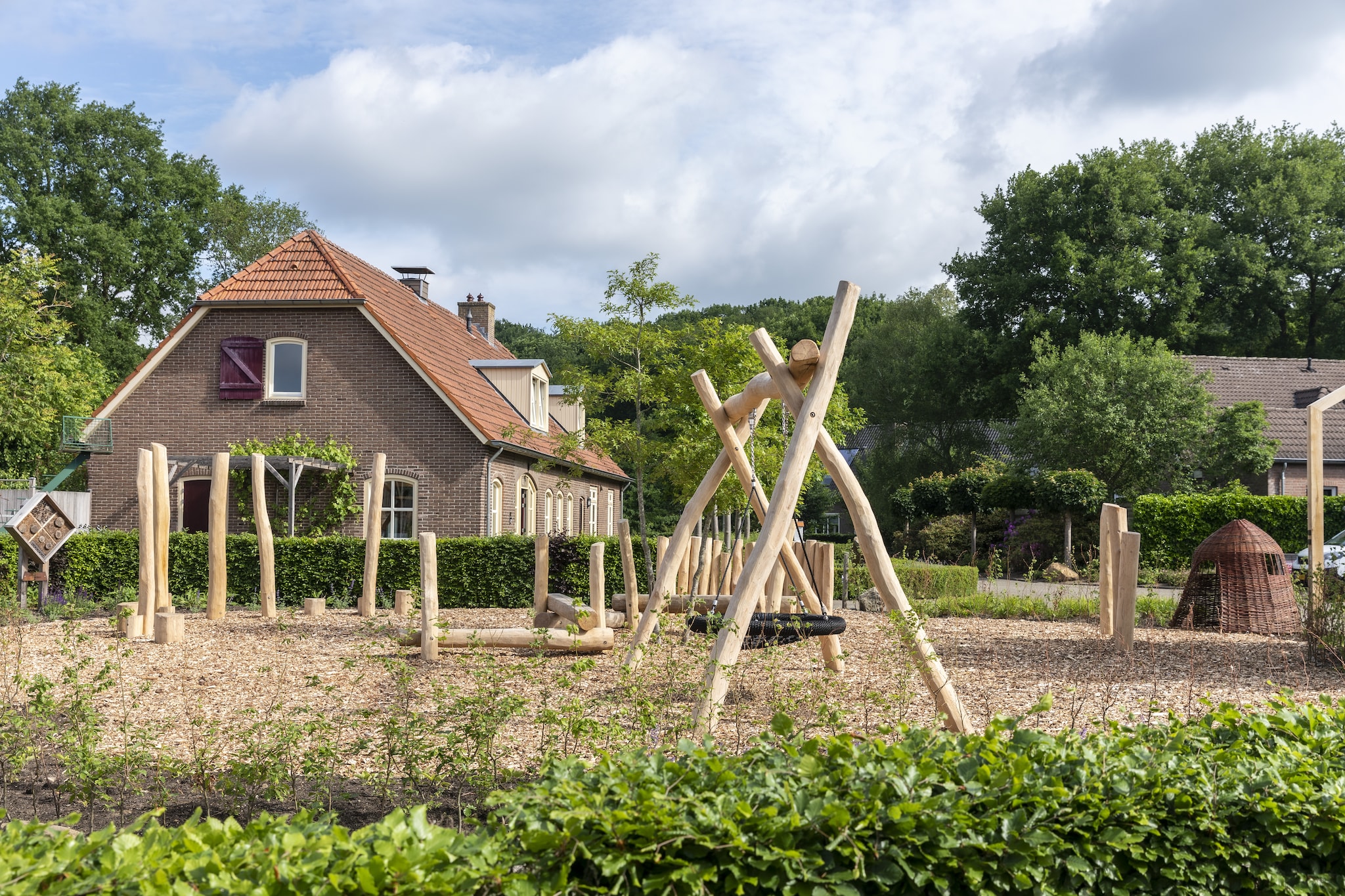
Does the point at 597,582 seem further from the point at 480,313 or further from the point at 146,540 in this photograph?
the point at 480,313

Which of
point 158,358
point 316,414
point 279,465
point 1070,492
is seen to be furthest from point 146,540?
point 1070,492

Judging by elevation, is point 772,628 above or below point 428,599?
→ above

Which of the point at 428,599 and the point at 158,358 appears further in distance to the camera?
the point at 158,358

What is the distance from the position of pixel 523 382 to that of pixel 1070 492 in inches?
529

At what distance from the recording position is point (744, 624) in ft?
19.1

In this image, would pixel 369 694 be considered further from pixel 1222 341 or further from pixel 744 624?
pixel 1222 341

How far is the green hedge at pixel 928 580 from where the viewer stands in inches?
671

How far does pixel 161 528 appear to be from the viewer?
11859mm

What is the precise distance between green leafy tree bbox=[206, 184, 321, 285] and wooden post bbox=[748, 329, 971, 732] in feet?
124

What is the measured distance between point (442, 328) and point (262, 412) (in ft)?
19.6

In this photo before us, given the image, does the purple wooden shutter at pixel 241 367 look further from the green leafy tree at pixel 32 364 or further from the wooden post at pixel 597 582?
the wooden post at pixel 597 582

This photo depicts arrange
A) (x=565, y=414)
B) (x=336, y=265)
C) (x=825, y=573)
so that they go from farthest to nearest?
(x=565, y=414)
(x=336, y=265)
(x=825, y=573)

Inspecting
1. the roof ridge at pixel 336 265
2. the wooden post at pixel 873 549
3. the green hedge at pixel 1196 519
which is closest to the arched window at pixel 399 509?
the roof ridge at pixel 336 265

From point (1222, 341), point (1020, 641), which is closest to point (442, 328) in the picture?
point (1020, 641)
